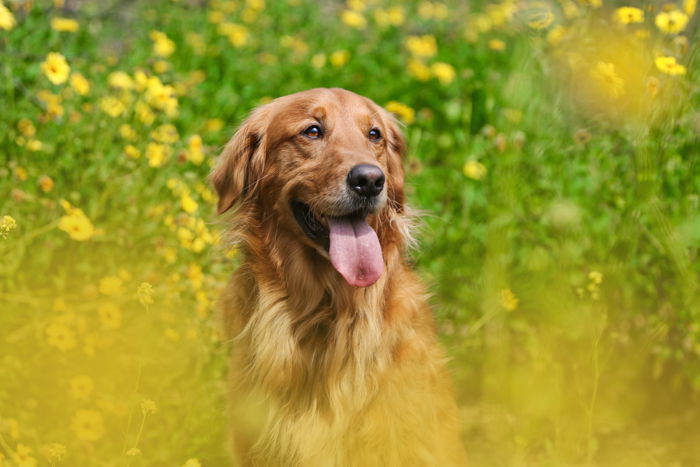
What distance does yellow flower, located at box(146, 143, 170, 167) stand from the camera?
12.0 feet

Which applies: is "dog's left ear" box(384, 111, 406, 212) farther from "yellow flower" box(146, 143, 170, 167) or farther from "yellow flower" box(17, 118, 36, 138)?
"yellow flower" box(17, 118, 36, 138)

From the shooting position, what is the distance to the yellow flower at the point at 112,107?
389 centimetres

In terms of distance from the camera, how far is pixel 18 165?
388 centimetres

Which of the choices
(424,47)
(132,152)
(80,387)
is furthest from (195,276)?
(424,47)

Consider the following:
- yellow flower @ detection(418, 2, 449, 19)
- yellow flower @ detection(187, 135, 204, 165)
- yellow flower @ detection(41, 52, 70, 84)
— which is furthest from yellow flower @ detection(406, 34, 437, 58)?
yellow flower @ detection(41, 52, 70, 84)

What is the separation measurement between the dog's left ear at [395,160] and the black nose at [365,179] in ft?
1.14

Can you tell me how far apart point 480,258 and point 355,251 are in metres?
1.56

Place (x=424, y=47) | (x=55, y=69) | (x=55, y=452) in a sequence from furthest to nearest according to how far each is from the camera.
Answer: (x=424, y=47)
(x=55, y=69)
(x=55, y=452)

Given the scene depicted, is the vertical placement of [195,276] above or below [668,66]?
below

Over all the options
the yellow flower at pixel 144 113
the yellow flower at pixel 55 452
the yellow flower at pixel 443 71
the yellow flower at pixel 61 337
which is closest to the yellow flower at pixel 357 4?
the yellow flower at pixel 443 71

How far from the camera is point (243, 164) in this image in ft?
10.5

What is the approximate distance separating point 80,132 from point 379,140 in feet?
5.23

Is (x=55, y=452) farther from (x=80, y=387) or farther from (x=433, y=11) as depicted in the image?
(x=433, y=11)

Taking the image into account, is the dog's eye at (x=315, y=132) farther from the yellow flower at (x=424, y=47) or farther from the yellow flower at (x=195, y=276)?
the yellow flower at (x=424, y=47)
